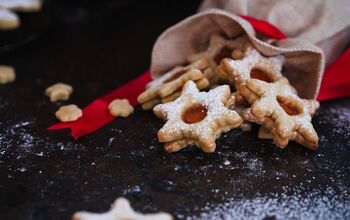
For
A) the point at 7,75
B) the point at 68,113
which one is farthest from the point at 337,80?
the point at 7,75

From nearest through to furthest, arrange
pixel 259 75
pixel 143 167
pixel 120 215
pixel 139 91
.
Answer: pixel 120 215, pixel 143 167, pixel 259 75, pixel 139 91

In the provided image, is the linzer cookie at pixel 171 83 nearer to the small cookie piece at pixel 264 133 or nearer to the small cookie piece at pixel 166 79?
the small cookie piece at pixel 166 79

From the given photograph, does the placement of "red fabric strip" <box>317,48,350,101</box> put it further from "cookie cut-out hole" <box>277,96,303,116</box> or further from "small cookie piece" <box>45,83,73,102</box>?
"small cookie piece" <box>45,83,73,102</box>

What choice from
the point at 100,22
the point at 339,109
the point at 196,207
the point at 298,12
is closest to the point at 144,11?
the point at 100,22

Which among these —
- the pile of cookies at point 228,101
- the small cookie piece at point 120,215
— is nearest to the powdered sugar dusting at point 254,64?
the pile of cookies at point 228,101

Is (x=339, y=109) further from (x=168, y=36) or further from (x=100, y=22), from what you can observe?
(x=100, y=22)

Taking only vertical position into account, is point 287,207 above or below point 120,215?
below

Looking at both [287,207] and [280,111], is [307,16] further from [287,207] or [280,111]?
[287,207]
